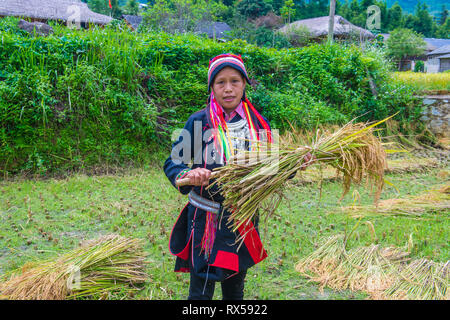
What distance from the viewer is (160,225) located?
12.9 ft

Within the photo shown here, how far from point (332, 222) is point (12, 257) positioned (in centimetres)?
314

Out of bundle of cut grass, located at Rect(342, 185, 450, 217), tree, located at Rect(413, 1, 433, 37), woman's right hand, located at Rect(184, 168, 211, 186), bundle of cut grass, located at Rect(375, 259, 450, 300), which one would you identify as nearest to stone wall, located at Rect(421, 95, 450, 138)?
bundle of cut grass, located at Rect(342, 185, 450, 217)

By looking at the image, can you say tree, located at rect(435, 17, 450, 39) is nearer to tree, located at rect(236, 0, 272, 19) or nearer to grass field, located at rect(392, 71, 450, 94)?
tree, located at rect(236, 0, 272, 19)

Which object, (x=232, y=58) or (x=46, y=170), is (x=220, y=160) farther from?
(x=46, y=170)

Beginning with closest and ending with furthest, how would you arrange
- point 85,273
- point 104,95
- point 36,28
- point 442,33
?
point 85,273, point 104,95, point 36,28, point 442,33

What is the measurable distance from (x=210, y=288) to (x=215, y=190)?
0.54 m

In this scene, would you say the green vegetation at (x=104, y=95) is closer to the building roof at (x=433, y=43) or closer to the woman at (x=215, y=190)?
the woman at (x=215, y=190)

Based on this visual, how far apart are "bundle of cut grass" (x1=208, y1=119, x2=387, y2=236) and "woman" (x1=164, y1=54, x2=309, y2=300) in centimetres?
10

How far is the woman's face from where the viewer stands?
2002mm

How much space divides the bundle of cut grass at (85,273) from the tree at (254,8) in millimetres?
28465

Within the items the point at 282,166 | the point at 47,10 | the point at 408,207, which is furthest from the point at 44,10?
the point at 282,166

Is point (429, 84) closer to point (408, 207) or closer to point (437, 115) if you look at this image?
point (437, 115)

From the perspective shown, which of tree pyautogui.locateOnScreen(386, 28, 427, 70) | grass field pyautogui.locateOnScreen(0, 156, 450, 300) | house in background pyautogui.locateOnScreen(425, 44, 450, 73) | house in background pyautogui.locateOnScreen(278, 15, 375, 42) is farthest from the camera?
house in background pyautogui.locateOnScreen(425, 44, 450, 73)
